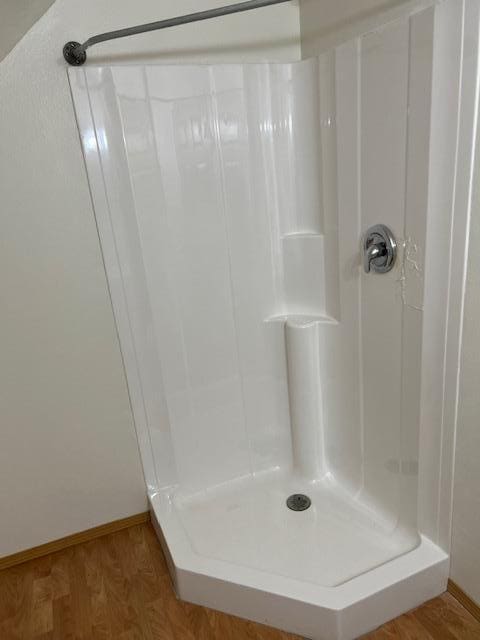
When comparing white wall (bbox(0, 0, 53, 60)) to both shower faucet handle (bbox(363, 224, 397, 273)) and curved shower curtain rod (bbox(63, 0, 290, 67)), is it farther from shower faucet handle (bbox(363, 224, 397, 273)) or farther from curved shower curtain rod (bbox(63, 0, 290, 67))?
shower faucet handle (bbox(363, 224, 397, 273))

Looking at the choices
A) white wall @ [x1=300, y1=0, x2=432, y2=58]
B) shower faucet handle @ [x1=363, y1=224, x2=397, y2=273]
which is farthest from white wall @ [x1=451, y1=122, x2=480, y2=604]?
white wall @ [x1=300, y1=0, x2=432, y2=58]

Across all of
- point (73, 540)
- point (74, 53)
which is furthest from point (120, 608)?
point (74, 53)

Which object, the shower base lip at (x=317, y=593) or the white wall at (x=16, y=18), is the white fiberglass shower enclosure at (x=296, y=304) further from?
the white wall at (x=16, y=18)

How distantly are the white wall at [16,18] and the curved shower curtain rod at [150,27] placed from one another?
10cm

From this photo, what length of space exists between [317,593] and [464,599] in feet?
1.52

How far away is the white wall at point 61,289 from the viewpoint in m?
1.31

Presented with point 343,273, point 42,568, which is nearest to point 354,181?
point 343,273

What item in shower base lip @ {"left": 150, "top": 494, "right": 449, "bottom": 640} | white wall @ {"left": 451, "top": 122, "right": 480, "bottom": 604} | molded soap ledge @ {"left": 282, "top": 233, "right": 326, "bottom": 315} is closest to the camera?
white wall @ {"left": 451, "top": 122, "right": 480, "bottom": 604}

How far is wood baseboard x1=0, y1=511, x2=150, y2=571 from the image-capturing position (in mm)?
1638

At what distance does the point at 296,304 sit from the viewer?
67.1 inches

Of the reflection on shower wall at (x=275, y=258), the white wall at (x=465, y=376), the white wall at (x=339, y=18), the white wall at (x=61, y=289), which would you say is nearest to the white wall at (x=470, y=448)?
the white wall at (x=465, y=376)

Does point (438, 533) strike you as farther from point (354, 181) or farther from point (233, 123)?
point (233, 123)

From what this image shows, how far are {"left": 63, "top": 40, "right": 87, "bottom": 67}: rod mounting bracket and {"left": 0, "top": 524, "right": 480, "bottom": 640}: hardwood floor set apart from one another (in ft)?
5.41

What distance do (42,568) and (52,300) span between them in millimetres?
983
